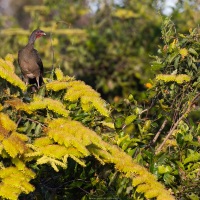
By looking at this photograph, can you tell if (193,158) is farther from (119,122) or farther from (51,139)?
(51,139)

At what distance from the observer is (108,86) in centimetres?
1219

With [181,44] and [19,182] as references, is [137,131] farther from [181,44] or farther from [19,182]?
[19,182]

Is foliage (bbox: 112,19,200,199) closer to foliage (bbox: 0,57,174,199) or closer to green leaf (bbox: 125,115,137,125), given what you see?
green leaf (bbox: 125,115,137,125)

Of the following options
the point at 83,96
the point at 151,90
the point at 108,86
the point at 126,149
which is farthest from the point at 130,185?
the point at 108,86

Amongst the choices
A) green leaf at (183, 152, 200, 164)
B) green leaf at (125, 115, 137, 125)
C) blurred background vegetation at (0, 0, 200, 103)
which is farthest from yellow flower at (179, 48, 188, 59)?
blurred background vegetation at (0, 0, 200, 103)

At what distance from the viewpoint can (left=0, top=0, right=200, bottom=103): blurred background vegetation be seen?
12188mm

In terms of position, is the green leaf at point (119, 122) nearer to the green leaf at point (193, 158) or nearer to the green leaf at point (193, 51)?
the green leaf at point (193, 158)

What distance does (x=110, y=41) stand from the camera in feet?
42.1

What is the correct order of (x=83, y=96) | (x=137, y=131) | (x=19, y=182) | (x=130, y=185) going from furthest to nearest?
1. (x=137, y=131)
2. (x=130, y=185)
3. (x=83, y=96)
4. (x=19, y=182)

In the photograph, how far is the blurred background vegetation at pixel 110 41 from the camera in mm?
12188

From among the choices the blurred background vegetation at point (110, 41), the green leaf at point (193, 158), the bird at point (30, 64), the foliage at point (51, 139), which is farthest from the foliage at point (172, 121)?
the blurred background vegetation at point (110, 41)

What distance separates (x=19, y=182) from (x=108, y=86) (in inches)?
323

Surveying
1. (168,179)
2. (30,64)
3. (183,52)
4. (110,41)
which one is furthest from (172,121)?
(110,41)

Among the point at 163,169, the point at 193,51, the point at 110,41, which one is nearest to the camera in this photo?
the point at 163,169
